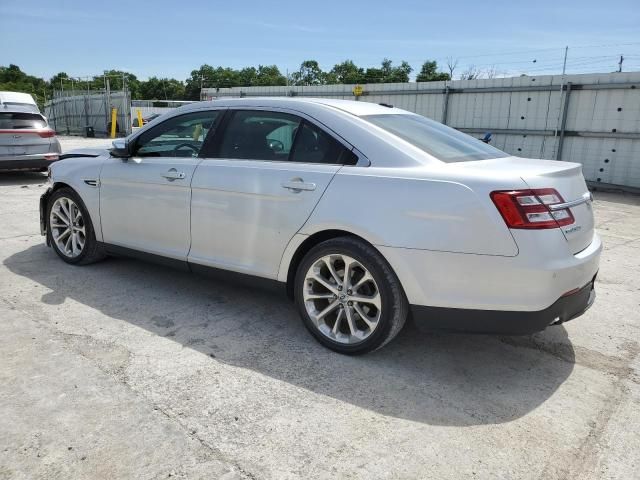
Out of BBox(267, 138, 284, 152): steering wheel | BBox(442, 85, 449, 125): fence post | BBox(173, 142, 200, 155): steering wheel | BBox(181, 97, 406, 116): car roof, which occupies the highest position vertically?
BBox(442, 85, 449, 125): fence post

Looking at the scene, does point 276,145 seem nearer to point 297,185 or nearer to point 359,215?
point 297,185

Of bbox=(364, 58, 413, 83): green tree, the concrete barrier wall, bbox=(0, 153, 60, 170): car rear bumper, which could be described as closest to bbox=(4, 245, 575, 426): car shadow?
bbox=(0, 153, 60, 170): car rear bumper

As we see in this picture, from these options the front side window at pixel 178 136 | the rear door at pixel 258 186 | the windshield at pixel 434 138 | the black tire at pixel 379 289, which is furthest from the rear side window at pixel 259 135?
the black tire at pixel 379 289

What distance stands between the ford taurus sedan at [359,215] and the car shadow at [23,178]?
7563 mm

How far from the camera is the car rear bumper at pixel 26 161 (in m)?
10.1

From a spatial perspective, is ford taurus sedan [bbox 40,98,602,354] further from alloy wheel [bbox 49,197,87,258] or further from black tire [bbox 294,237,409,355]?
alloy wheel [bbox 49,197,87,258]

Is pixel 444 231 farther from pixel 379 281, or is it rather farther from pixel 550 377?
pixel 550 377

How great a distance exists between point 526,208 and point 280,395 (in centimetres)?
166

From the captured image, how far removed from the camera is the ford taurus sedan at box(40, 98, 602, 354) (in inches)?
111

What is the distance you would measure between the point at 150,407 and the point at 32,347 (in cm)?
117

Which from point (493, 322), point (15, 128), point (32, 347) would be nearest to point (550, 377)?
point (493, 322)

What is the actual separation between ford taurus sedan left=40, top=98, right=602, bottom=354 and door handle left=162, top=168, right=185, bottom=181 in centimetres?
2

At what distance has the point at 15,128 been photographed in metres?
10.1

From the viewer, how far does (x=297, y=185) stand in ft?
11.2
